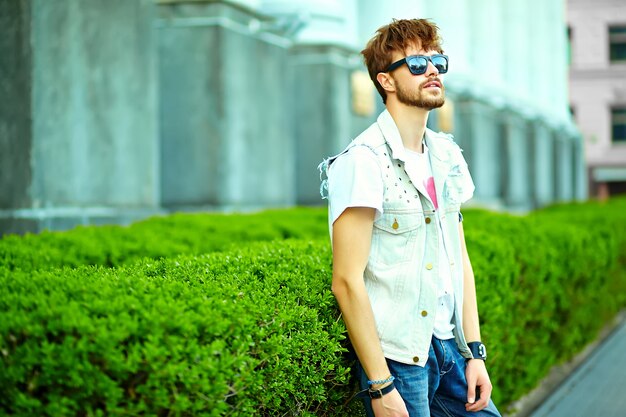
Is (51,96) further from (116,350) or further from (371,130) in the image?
(116,350)

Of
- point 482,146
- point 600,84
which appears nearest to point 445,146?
point 482,146

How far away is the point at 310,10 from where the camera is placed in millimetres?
14688

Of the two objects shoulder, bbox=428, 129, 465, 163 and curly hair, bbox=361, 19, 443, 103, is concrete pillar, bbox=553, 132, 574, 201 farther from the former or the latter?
curly hair, bbox=361, 19, 443, 103

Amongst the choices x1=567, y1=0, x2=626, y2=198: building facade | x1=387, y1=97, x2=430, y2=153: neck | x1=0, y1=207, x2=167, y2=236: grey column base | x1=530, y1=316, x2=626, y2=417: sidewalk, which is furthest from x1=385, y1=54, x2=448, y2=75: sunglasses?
x1=567, y1=0, x2=626, y2=198: building facade

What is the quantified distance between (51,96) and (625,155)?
43226 millimetres

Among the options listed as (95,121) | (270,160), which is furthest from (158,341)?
(270,160)

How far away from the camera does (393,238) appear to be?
360cm

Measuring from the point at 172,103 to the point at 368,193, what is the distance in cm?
883

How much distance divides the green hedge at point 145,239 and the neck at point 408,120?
2.02m

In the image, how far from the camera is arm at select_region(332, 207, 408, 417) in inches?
134

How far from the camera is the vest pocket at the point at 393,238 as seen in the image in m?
3.59

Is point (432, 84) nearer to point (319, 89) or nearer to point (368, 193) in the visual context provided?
point (368, 193)

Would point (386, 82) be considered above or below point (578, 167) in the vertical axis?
above

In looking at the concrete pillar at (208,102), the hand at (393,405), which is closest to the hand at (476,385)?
the hand at (393,405)
